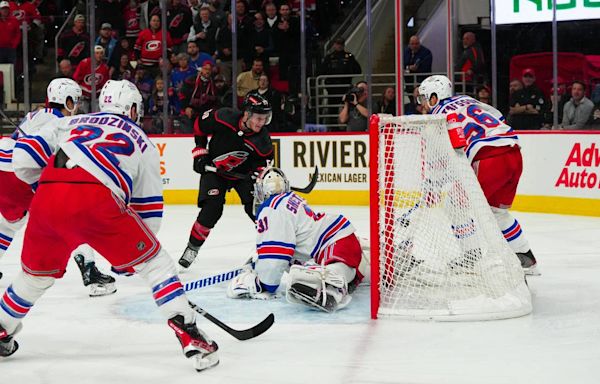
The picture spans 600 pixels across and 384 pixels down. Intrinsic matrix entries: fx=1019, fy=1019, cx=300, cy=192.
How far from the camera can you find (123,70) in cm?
1133

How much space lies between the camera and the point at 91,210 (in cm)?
338

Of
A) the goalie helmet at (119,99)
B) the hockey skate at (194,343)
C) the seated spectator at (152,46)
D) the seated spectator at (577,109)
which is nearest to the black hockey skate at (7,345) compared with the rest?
the hockey skate at (194,343)

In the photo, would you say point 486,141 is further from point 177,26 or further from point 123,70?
point 123,70

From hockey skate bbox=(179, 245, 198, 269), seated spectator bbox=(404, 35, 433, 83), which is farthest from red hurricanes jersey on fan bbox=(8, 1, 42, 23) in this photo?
hockey skate bbox=(179, 245, 198, 269)

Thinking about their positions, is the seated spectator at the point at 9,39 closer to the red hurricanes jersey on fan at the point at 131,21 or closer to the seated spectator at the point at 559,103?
the red hurricanes jersey on fan at the point at 131,21

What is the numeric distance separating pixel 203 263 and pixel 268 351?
2549 mm

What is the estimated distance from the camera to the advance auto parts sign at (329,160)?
1005cm

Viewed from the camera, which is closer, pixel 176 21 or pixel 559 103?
pixel 559 103

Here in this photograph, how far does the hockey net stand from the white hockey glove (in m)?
0.66

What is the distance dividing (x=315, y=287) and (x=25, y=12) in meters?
9.07

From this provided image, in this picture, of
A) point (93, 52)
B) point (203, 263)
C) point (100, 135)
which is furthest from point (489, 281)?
point (93, 52)

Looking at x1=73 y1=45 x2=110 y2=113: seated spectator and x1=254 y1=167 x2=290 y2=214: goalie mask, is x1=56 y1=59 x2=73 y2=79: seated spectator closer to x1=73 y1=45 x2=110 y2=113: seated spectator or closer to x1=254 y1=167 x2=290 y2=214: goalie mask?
x1=73 y1=45 x2=110 y2=113: seated spectator

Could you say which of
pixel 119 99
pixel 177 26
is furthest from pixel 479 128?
pixel 177 26

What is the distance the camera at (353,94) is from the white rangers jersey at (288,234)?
5.55 meters
